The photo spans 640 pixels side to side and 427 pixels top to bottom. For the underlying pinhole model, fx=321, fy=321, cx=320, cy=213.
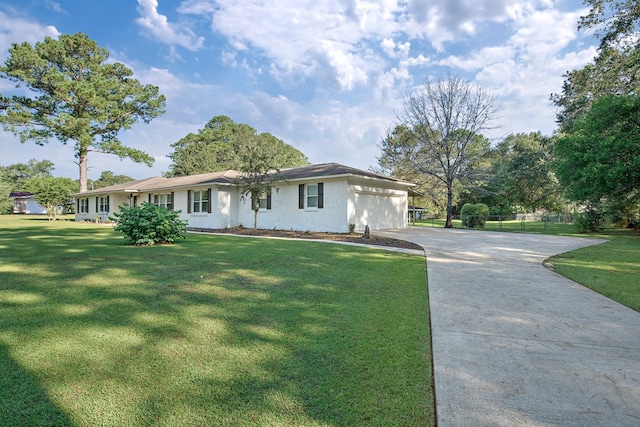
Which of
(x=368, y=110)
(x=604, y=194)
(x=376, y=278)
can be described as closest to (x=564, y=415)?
(x=376, y=278)

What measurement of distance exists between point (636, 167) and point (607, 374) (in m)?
14.9

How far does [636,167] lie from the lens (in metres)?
12.8

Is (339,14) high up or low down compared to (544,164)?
up

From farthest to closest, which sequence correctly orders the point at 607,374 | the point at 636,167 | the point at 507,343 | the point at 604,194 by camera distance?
1. the point at 604,194
2. the point at 636,167
3. the point at 507,343
4. the point at 607,374

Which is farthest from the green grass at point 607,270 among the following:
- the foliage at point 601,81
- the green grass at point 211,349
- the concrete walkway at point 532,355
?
the foliage at point 601,81

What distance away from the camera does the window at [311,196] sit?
52.0 feet

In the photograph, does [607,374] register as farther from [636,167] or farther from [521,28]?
[636,167]

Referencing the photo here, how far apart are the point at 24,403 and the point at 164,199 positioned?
75.8 feet

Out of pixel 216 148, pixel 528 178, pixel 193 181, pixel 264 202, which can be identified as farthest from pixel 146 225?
pixel 216 148

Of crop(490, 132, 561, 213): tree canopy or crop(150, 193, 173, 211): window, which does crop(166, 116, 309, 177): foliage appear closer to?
crop(150, 193, 173, 211): window

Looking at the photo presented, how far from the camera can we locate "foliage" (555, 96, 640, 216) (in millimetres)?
13266

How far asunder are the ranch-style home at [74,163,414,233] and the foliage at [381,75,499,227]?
15.6 ft

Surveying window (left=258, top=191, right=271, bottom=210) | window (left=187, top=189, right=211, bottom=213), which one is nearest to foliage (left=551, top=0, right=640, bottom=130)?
window (left=258, top=191, right=271, bottom=210)

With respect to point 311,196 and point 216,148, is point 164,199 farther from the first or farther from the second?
point 216,148
